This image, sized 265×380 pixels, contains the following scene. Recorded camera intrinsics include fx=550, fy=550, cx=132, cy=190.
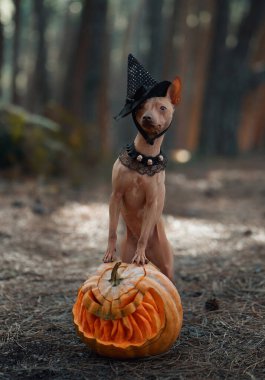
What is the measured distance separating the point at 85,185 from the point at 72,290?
16.4 ft

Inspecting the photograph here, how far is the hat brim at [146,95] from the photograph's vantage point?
3.36 metres

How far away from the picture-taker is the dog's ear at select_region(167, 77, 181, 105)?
3443 millimetres

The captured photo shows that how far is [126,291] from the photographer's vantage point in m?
3.17

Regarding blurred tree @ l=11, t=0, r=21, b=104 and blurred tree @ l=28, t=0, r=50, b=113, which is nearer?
blurred tree @ l=11, t=0, r=21, b=104

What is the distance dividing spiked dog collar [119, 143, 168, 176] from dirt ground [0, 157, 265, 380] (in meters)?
1.09

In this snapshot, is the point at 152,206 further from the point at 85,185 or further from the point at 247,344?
the point at 85,185

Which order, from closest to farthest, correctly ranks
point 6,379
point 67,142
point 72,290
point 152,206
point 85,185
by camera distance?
point 6,379, point 152,206, point 72,290, point 85,185, point 67,142

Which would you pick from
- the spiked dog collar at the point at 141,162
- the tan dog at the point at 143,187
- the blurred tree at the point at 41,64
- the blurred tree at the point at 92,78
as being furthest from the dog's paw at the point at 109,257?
the blurred tree at the point at 41,64

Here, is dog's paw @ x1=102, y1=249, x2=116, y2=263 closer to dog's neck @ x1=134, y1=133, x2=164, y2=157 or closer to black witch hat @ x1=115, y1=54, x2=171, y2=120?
dog's neck @ x1=134, y1=133, x2=164, y2=157

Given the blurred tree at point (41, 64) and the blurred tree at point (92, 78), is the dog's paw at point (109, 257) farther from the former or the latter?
the blurred tree at point (41, 64)

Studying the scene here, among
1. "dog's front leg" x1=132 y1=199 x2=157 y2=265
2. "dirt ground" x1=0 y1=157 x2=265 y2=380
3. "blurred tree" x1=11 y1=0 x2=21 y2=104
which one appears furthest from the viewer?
"blurred tree" x1=11 y1=0 x2=21 y2=104

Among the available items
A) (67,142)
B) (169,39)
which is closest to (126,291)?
(67,142)

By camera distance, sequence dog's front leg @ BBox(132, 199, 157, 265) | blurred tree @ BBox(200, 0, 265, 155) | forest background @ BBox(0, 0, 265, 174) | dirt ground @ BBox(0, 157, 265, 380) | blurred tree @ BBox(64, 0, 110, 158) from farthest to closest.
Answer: blurred tree @ BBox(200, 0, 265, 155)
blurred tree @ BBox(64, 0, 110, 158)
forest background @ BBox(0, 0, 265, 174)
dog's front leg @ BBox(132, 199, 157, 265)
dirt ground @ BBox(0, 157, 265, 380)

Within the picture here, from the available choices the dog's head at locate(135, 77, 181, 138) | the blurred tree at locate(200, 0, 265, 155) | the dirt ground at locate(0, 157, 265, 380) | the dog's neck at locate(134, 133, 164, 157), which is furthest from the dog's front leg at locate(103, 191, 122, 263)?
the blurred tree at locate(200, 0, 265, 155)
